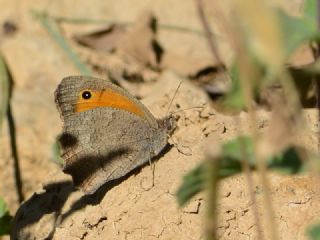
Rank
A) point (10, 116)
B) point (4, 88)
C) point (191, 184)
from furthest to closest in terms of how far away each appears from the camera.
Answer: point (10, 116) → point (4, 88) → point (191, 184)

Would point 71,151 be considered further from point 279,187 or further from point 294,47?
point 294,47

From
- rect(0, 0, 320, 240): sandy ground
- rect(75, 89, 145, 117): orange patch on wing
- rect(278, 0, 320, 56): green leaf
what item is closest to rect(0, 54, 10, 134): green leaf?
rect(0, 0, 320, 240): sandy ground

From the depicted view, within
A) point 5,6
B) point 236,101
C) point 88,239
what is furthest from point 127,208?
point 5,6

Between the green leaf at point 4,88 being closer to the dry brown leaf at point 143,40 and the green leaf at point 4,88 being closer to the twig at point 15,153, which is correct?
the twig at point 15,153

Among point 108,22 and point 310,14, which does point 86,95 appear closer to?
point 310,14

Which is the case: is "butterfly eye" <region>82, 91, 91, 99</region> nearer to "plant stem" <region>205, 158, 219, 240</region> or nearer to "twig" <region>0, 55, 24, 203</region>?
"twig" <region>0, 55, 24, 203</region>

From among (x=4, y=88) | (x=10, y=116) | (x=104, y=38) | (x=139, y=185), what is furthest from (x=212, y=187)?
(x=104, y=38)
